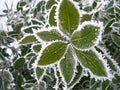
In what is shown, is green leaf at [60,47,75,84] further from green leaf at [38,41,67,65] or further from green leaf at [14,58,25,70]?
green leaf at [14,58,25,70]

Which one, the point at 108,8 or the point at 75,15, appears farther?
the point at 108,8

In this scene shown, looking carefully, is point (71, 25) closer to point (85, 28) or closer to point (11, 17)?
point (85, 28)

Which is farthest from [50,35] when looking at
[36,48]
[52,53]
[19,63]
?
[19,63]

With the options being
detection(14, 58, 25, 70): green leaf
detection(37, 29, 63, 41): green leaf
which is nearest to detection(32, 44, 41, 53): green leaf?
detection(37, 29, 63, 41): green leaf

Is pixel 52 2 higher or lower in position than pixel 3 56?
higher

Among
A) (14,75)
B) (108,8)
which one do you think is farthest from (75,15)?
(14,75)

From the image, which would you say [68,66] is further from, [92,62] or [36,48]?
[36,48]

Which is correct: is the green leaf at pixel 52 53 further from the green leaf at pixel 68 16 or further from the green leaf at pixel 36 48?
the green leaf at pixel 36 48
